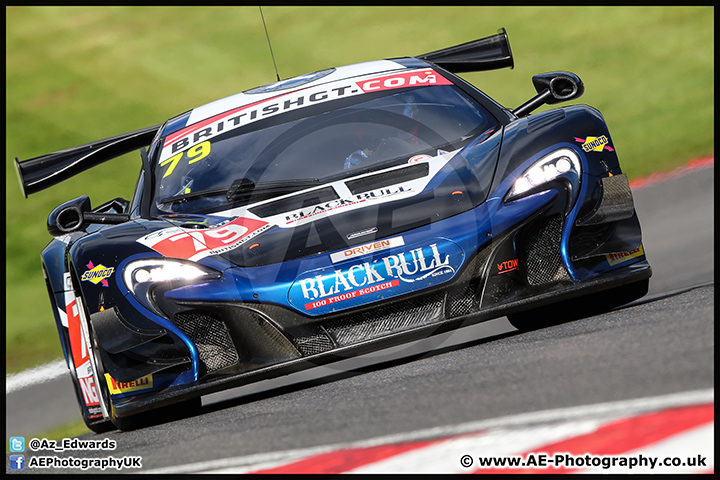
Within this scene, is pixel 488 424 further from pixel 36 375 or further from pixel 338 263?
pixel 36 375

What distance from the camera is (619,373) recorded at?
264 centimetres

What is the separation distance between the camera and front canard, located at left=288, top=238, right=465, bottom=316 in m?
3.39

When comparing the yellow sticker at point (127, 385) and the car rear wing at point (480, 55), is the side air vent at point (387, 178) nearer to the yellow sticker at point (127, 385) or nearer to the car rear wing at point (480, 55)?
the yellow sticker at point (127, 385)

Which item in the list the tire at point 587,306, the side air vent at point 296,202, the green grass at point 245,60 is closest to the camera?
the side air vent at point 296,202

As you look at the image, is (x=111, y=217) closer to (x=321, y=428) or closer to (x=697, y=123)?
(x=321, y=428)

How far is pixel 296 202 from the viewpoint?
12.8 feet

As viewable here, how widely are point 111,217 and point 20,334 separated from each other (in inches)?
186

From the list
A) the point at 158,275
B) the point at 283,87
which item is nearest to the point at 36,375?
the point at 283,87

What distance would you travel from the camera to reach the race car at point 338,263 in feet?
11.2

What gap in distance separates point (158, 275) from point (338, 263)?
2.38 ft

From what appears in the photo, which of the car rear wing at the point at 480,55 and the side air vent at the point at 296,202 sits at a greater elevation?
the car rear wing at the point at 480,55

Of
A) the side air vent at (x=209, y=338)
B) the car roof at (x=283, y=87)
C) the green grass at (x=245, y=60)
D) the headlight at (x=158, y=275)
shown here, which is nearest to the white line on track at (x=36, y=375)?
the car roof at (x=283, y=87)

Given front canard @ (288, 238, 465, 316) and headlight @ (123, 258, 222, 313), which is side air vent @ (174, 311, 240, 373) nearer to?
headlight @ (123, 258, 222, 313)

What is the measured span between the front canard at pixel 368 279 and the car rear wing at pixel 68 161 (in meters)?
2.53
